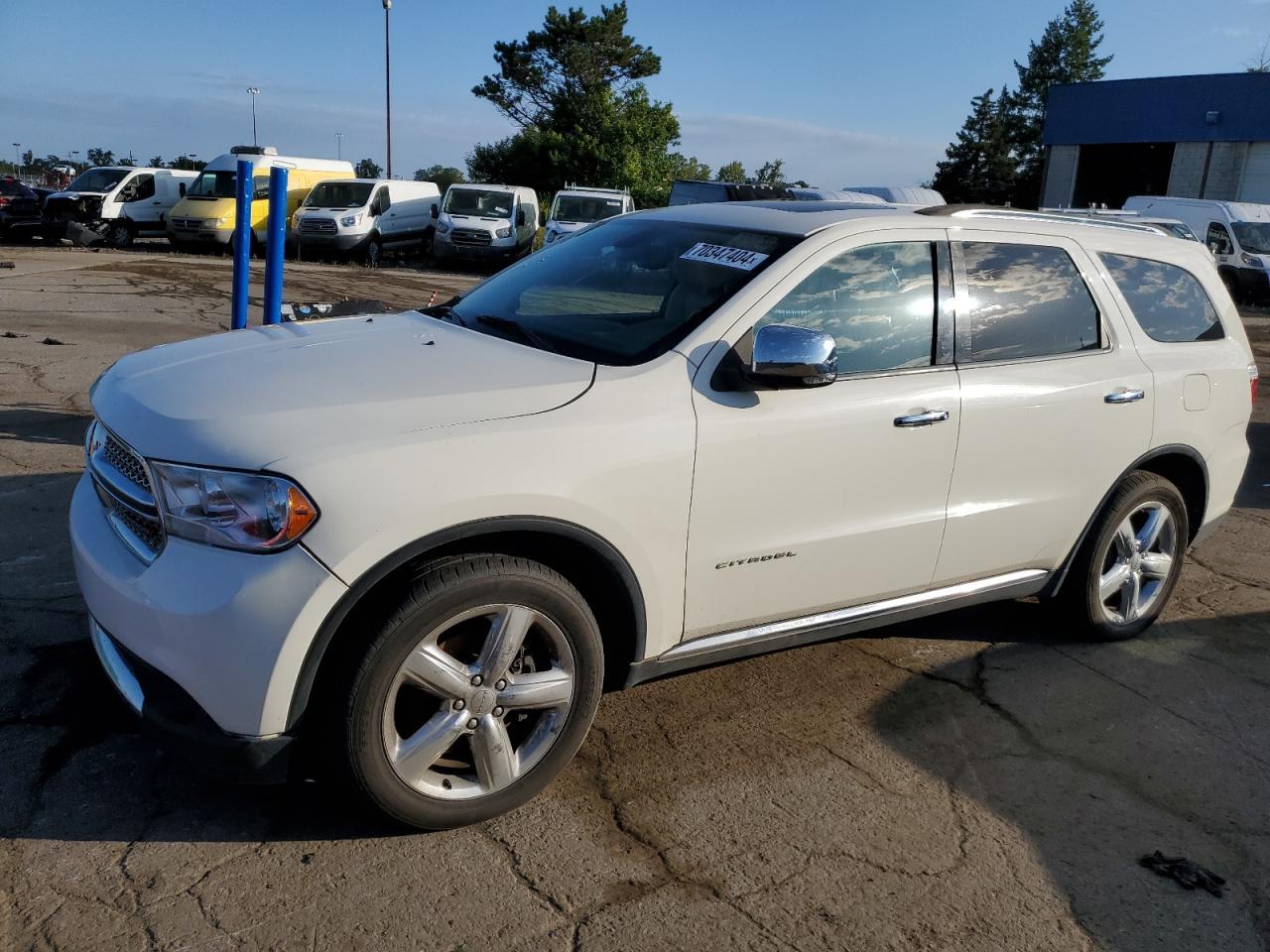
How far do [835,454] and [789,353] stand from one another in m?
0.45

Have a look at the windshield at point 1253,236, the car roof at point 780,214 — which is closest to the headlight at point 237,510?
the car roof at point 780,214

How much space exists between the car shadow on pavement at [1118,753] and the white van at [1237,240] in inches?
884

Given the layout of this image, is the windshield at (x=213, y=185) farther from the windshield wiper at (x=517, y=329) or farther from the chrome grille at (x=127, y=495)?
the chrome grille at (x=127, y=495)

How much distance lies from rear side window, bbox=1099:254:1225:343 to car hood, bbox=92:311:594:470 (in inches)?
99.4

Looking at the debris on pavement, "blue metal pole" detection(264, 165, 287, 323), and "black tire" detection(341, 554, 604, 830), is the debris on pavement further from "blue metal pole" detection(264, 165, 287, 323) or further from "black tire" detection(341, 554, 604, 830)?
"blue metal pole" detection(264, 165, 287, 323)

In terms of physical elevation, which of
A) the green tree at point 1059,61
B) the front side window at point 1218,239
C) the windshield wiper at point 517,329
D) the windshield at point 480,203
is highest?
the green tree at point 1059,61

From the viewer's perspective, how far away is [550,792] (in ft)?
10.9

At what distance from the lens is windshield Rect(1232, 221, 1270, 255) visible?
24531 mm

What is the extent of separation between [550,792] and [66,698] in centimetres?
163

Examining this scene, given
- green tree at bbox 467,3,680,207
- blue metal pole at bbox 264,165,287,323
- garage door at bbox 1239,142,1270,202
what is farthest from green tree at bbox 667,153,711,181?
blue metal pole at bbox 264,165,287,323

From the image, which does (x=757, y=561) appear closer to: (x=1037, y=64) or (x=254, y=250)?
(x=254, y=250)

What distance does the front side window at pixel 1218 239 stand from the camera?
2459cm

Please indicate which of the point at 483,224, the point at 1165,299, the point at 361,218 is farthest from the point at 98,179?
the point at 1165,299

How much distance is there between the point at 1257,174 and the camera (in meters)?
37.2
